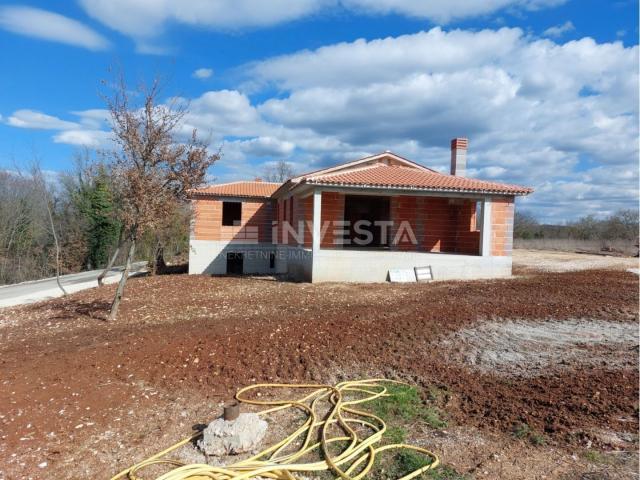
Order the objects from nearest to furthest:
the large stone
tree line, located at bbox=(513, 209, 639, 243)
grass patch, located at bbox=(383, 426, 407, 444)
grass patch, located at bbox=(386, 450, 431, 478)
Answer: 1. grass patch, located at bbox=(386, 450, 431, 478)
2. the large stone
3. grass patch, located at bbox=(383, 426, 407, 444)
4. tree line, located at bbox=(513, 209, 639, 243)

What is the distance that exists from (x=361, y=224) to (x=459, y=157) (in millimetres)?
5200

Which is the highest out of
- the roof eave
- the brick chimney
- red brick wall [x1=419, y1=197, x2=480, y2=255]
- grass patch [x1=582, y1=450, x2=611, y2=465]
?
the brick chimney

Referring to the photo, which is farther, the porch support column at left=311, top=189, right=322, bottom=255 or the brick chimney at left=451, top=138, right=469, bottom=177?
the brick chimney at left=451, top=138, right=469, bottom=177

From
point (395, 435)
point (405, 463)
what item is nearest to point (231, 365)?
point (395, 435)

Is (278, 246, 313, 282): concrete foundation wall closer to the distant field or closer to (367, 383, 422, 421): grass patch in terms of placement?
(367, 383, 422, 421): grass patch

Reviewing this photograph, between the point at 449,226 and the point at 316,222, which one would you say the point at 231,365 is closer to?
the point at 316,222

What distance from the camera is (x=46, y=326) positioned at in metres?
8.57

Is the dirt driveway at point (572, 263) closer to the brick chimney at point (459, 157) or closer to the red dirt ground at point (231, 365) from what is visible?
the brick chimney at point (459, 157)

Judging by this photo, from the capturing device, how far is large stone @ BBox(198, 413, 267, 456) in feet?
11.4

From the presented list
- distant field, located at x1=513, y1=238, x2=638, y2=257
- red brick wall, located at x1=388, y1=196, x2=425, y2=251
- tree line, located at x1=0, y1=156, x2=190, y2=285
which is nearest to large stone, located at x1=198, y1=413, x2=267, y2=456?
red brick wall, located at x1=388, y1=196, x2=425, y2=251

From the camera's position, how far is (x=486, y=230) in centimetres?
1409

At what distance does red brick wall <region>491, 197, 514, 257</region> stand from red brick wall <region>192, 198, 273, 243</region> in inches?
385

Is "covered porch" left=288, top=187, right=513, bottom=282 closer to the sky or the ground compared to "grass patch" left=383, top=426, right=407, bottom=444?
closer to the sky

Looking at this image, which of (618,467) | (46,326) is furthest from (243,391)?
(46,326)
